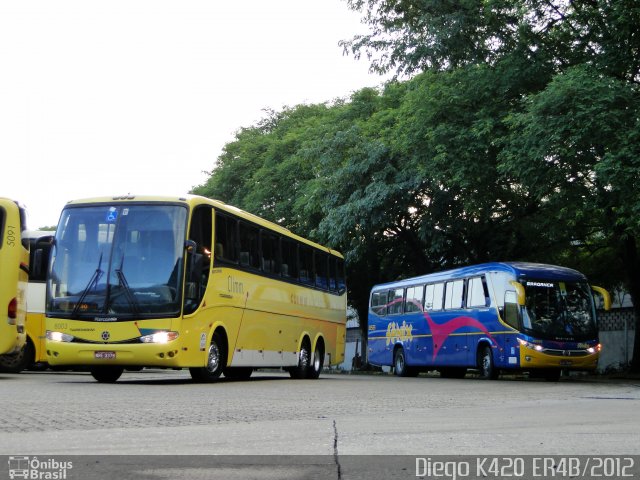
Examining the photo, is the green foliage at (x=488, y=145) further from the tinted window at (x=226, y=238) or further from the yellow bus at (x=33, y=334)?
the yellow bus at (x=33, y=334)

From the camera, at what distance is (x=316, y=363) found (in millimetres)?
27328

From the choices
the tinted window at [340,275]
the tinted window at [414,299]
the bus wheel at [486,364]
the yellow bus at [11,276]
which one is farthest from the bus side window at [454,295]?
the yellow bus at [11,276]

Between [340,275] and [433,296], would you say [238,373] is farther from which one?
[433,296]

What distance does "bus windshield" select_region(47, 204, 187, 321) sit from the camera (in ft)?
61.5

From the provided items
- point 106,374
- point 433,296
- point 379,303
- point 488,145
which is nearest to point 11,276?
point 106,374

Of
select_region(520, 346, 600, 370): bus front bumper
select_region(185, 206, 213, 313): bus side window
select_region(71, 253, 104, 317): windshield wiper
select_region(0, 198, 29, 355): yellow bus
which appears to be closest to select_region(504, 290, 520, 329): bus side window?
select_region(520, 346, 600, 370): bus front bumper

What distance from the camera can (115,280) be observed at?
61.8 feet

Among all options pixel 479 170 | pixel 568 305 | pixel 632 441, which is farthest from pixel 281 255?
pixel 632 441

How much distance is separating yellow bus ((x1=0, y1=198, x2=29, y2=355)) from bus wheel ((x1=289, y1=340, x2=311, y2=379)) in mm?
7619

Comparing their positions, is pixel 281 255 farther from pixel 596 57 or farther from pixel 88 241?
pixel 596 57

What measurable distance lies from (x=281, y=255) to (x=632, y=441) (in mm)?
16280

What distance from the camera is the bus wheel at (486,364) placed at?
29094 millimetres

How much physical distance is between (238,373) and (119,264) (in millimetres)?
7124

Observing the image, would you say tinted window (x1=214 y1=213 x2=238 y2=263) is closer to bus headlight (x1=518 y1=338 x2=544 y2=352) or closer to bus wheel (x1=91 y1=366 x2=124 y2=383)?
bus wheel (x1=91 y1=366 x2=124 y2=383)
